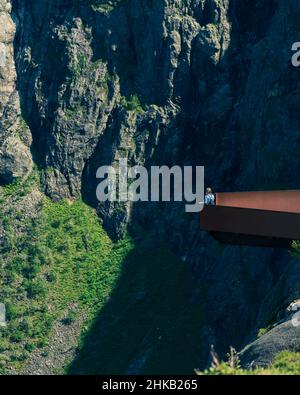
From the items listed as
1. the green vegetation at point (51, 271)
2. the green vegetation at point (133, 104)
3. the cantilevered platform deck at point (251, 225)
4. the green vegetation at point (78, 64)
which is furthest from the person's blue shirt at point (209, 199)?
the green vegetation at point (78, 64)

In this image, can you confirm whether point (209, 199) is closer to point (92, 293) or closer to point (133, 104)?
point (92, 293)

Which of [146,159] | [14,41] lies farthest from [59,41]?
[146,159]

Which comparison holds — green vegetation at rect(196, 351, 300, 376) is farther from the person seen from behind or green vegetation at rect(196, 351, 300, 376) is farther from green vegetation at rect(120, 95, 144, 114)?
green vegetation at rect(120, 95, 144, 114)

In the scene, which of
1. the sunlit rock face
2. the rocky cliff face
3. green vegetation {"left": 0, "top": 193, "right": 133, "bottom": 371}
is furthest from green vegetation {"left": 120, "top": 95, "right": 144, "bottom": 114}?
the sunlit rock face

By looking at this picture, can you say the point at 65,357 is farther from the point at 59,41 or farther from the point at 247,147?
the point at 59,41

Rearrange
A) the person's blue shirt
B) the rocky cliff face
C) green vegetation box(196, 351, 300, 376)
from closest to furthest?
green vegetation box(196, 351, 300, 376) → the person's blue shirt → the rocky cliff face

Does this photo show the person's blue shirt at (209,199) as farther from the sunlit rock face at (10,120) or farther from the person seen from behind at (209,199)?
the sunlit rock face at (10,120)
